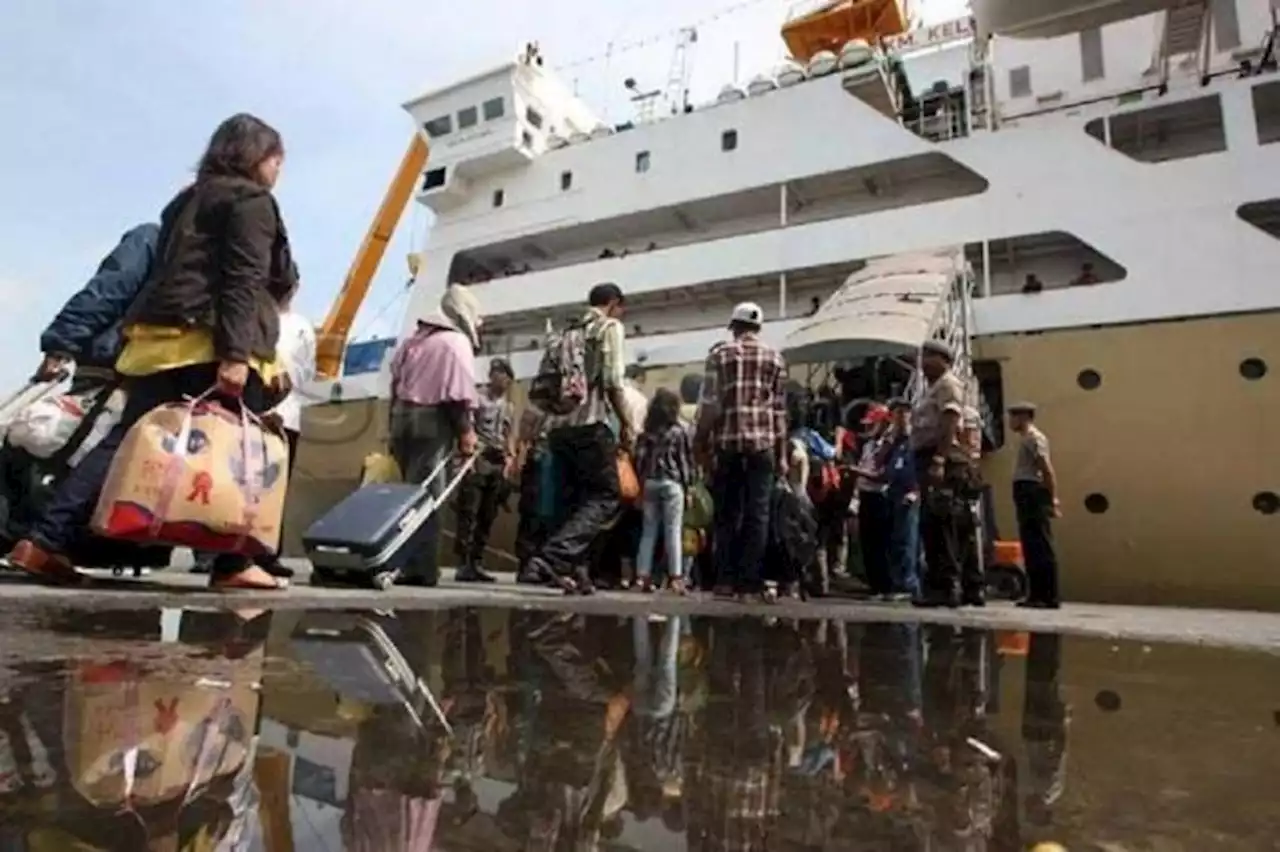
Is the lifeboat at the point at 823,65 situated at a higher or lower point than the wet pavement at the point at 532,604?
higher

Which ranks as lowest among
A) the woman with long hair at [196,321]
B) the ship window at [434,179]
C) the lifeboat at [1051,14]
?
the woman with long hair at [196,321]

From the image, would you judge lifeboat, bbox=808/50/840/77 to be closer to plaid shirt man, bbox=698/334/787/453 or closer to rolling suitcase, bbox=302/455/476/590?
plaid shirt man, bbox=698/334/787/453

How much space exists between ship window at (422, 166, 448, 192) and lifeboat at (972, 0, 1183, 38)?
7893 millimetres

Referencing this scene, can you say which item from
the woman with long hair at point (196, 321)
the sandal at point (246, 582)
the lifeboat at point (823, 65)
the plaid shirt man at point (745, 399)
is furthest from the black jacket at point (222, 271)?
the lifeboat at point (823, 65)

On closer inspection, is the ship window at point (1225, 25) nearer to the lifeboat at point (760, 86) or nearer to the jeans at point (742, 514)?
the lifeboat at point (760, 86)

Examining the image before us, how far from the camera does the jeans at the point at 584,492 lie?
12.3ft

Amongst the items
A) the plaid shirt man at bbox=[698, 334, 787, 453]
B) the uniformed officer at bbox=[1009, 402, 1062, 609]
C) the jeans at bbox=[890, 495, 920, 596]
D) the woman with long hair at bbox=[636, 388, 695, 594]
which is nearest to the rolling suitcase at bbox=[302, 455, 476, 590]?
the plaid shirt man at bbox=[698, 334, 787, 453]

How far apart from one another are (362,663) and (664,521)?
313 cm

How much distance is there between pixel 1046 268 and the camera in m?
9.60

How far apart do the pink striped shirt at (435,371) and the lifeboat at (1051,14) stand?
8012 mm

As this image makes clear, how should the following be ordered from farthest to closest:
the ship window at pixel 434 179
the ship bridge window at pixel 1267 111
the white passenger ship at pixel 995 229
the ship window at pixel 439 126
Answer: the ship window at pixel 439 126
the ship window at pixel 434 179
the ship bridge window at pixel 1267 111
the white passenger ship at pixel 995 229

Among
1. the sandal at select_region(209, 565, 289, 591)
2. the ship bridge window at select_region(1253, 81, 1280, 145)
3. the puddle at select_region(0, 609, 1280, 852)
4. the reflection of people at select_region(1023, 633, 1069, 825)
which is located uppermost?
the ship bridge window at select_region(1253, 81, 1280, 145)

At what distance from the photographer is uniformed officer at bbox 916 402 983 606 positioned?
4.25m

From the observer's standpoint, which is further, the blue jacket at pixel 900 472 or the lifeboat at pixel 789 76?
the lifeboat at pixel 789 76
